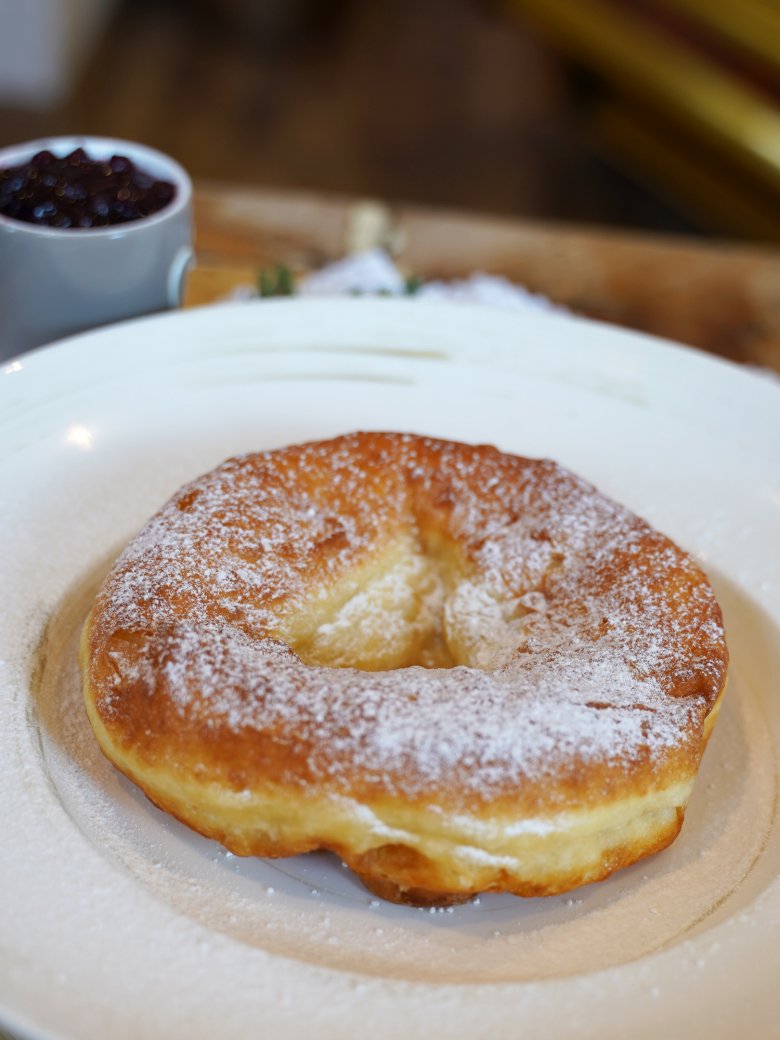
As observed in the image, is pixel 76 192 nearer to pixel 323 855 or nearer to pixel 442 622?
pixel 442 622

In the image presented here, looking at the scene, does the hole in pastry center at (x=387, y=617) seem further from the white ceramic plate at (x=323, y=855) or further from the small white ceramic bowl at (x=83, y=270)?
the small white ceramic bowl at (x=83, y=270)

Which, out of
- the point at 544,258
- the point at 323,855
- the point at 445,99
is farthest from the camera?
the point at 445,99

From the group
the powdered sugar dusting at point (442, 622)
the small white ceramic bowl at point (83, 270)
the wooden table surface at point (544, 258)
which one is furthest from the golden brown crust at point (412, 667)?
the wooden table surface at point (544, 258)

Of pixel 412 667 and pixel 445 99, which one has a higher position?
pixel 412 667

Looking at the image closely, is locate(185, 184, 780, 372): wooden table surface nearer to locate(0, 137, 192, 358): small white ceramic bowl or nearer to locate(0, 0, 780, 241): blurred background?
locate(0, 137, 192, 358): small white ceramic bowl

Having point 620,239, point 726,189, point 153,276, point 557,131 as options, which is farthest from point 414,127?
point 153,276

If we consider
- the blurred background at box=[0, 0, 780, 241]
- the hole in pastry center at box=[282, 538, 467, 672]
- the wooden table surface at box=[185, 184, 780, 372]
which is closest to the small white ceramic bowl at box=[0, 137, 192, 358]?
the wooden table surface at box=[185, 184, 780, 372]

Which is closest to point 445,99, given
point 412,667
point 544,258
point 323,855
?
point 544,258

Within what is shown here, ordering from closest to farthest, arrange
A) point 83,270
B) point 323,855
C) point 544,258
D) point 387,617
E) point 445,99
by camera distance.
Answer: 1. point 323,855
2. point 387,617
3. point 83,270
4. point 544,258
5. point 445,99
